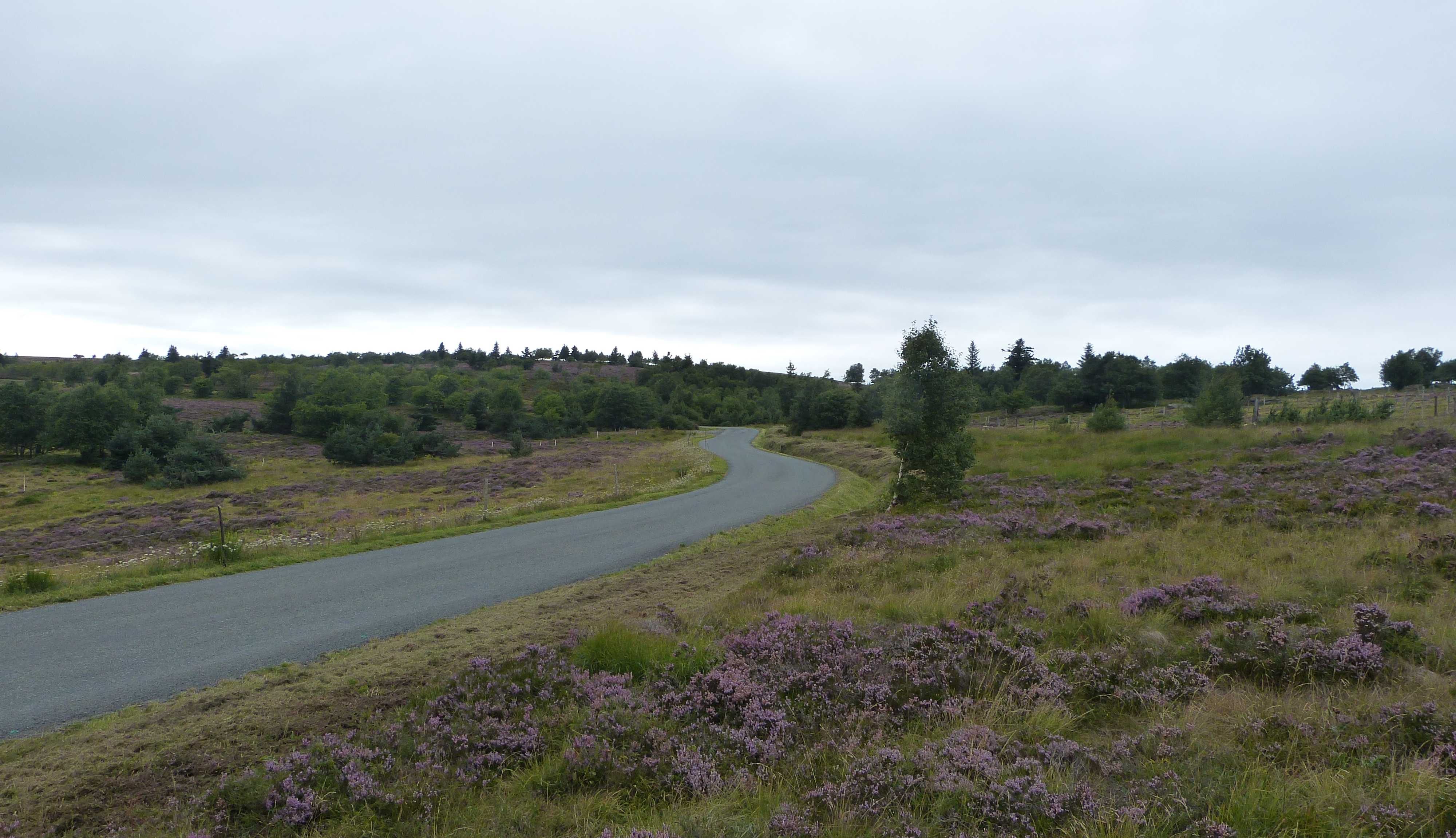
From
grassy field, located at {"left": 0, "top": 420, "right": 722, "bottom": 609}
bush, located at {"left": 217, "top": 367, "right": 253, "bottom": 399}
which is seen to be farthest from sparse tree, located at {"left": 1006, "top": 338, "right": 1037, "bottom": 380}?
bush, located at {"left": 217, "top": 367, "right": 253, "bottom": 399}

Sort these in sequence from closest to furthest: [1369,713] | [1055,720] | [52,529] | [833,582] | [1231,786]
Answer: [1231,786] → [1369,713] → [1055,720] → [833,582] → [52,529]

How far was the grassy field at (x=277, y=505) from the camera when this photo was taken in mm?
14484

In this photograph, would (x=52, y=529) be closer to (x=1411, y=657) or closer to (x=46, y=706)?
(x=46, y=706)

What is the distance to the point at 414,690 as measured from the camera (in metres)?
6.04

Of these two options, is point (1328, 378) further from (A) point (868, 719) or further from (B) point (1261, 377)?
(A) point (868, 719)

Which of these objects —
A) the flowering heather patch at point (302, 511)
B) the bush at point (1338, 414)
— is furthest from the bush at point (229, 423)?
the bush at point (1338, 414)

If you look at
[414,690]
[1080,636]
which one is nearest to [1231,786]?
[1080,636]

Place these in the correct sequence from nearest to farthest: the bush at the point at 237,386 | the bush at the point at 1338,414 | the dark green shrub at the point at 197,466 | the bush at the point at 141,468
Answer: the bush at the point at 1338,414
the dark green shrub at the point at 197,466
the bush at the point at 141,468
the bush at the point at 237,386

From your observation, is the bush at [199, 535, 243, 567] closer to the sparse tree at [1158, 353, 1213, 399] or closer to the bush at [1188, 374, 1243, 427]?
the bush at [1188, 374, 1243, 427]

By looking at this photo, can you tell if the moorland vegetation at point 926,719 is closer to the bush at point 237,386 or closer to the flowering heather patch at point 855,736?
the flowering heather patch at point 855,736

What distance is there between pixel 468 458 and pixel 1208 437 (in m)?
62.3

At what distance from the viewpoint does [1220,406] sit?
36.8 meters

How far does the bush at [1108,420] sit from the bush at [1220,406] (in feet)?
11.9

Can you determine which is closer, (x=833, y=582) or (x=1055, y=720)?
(x=1055, y=720)
